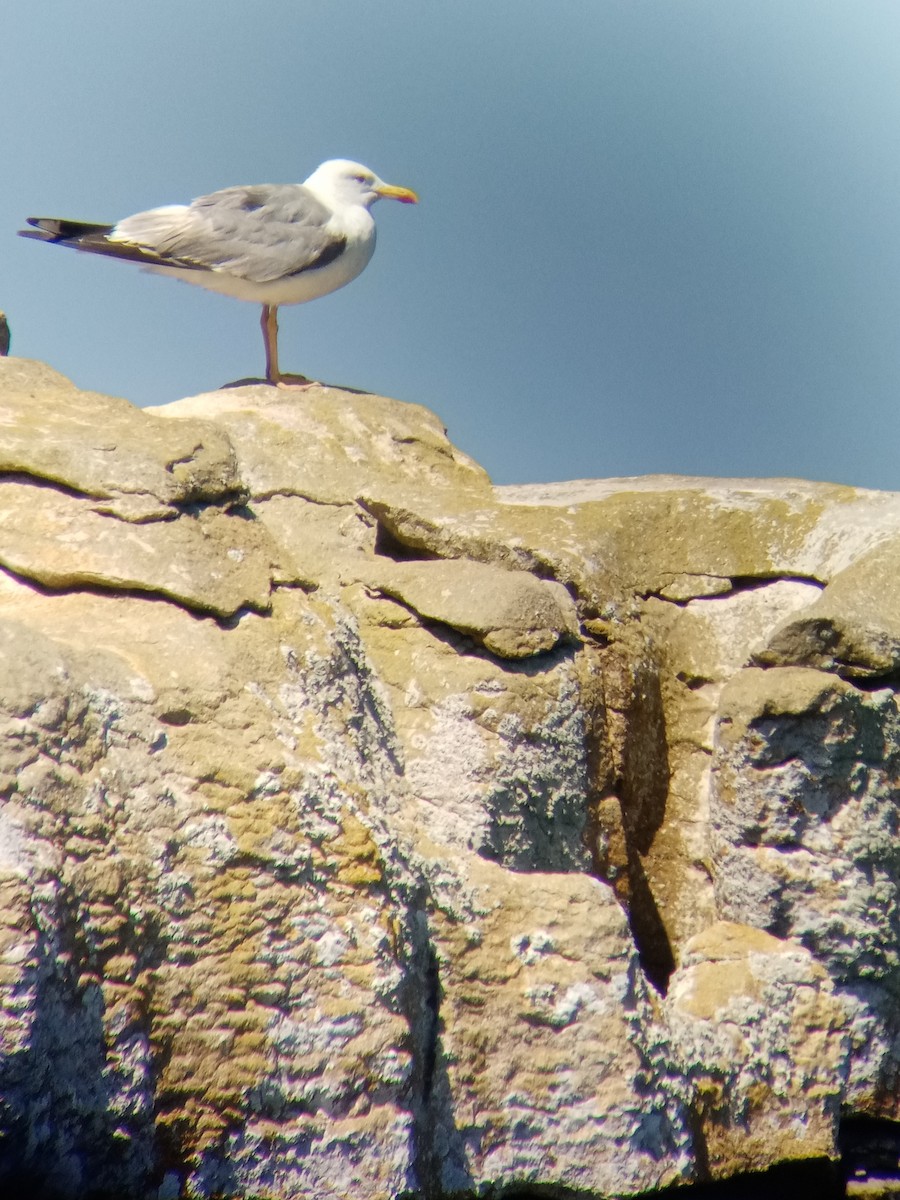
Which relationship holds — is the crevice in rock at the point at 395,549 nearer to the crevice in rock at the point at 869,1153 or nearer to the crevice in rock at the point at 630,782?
the crevice in rock at the point at 630,782

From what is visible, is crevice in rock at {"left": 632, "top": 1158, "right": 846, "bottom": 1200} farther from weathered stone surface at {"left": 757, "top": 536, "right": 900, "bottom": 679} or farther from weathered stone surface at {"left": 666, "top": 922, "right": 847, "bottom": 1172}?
weathered stone surface at {"left": 757, "top": 536, "right": 900, "bottom": 679}

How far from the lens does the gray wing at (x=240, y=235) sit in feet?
22.3

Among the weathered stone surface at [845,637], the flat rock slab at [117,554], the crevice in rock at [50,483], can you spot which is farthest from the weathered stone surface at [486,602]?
the crevice in rock at [50,483]

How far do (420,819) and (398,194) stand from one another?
5296 mm

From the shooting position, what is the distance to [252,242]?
696 cm

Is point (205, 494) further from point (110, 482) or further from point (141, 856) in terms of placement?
point (141, 856)

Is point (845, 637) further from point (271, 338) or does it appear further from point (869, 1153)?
point (271, 338)

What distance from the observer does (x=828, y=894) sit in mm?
3955

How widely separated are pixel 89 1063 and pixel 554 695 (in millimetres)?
1793

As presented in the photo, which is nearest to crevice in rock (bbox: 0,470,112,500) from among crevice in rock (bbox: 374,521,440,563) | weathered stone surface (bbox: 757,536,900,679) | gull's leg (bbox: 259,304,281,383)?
crevice in rock (bbox: 374,521,440,563)

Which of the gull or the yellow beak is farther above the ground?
the yellow beak

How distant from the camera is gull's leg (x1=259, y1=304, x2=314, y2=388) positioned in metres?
6.51

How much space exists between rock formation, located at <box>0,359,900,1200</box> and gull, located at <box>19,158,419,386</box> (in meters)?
2.19

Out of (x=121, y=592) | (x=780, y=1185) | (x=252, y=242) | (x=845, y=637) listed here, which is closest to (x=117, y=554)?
(x=121, y=592)
